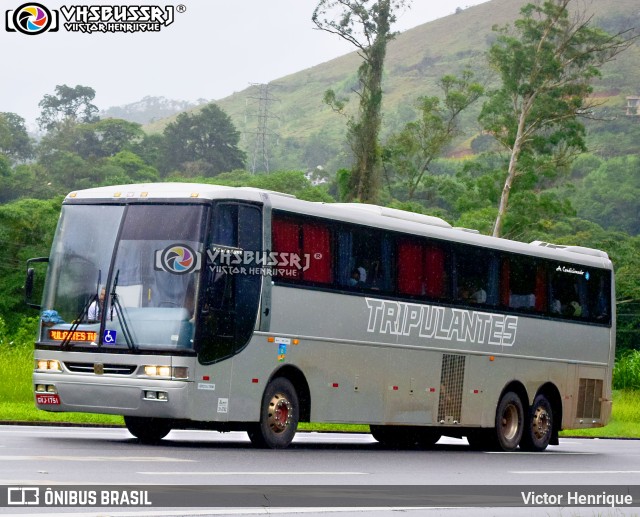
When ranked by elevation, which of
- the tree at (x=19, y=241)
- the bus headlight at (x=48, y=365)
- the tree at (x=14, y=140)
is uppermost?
the tree at (x=14, y=140)

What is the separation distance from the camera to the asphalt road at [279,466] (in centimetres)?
1226

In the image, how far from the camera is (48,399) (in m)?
17.7

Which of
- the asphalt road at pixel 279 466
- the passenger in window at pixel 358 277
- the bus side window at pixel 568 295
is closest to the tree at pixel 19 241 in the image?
the bus side window at pixel 568 295

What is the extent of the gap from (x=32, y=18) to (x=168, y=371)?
1192 inches

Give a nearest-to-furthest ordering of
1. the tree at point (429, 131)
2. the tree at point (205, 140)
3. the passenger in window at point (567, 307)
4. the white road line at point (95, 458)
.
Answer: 1. the white road line at point (95, 458)
2. the passenger in window at point (567, 307)
3. the tree at point (429, 131)
4. the tree at point (205, 140)

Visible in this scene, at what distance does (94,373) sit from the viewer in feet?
57.8

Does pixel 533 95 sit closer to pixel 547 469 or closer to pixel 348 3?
pixel 348 3

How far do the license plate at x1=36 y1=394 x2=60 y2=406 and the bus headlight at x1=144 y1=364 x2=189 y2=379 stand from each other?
1.20 meters

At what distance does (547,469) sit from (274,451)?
11.9 ft

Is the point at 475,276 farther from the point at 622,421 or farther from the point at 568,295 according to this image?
the point at 622,421

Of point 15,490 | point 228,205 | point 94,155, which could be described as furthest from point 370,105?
point 94,155

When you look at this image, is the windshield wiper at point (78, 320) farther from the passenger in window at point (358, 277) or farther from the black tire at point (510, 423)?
the black tire at point (510, 423)

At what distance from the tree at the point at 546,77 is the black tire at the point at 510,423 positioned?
3535 cm

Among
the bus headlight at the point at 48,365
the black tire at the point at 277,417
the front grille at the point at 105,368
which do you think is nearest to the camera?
the front grille at the point at 105,368
